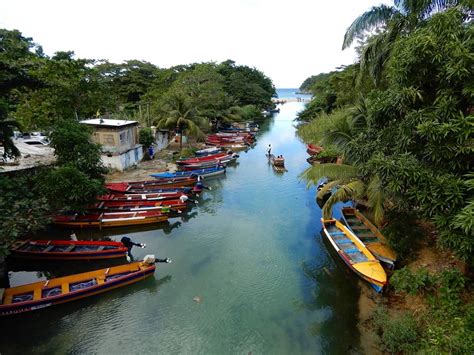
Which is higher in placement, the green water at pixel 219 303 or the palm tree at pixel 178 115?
the palm tree at pixel 178 115

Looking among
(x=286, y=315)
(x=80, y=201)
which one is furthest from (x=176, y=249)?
(x=286, y=315)

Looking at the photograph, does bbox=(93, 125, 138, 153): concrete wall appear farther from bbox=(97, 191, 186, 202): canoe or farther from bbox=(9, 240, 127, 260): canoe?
bbox=(9, 240, 127, 260): canoe

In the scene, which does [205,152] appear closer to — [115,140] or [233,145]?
[233,145]

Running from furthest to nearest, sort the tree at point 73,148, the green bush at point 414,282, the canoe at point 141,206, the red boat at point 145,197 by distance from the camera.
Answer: the red boat at point 145,197, the canoe at point 141,206, the tree at point 73,148, the green bush at point 414,282

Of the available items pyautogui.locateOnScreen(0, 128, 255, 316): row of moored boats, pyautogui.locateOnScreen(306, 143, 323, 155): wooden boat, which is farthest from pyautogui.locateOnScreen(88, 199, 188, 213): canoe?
pyautogui.locateOnScreen(306, 143, 323, 155): wooden boat

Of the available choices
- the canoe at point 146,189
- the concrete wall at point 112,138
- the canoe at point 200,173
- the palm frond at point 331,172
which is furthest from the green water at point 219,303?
the concrete wall at point 112,138

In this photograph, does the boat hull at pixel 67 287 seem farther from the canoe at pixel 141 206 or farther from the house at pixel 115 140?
the house at pixel 115 140

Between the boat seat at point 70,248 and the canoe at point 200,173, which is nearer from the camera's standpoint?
the boat seat at point 70,248

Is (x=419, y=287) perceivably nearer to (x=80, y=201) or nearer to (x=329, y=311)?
(x=329, y=311)
